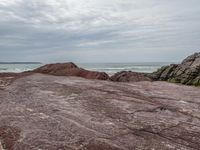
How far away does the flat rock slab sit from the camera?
6809 millimetres

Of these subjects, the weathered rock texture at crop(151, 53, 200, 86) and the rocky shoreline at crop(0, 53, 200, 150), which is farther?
the weathered rock texture at crop(151, 53, 200, 86)

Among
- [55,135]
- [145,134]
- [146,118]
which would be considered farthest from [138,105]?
[55,135]

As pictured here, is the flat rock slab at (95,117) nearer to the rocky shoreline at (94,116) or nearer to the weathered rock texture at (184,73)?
the rocky shoreline at (94,116)

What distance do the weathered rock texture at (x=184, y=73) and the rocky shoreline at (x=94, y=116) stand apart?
27.7 metres

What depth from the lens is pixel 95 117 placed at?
8070 millimetres

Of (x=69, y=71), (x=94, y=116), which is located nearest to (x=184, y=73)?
(x=69, y=71)

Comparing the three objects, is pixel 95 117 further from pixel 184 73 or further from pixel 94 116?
pixel 184 73

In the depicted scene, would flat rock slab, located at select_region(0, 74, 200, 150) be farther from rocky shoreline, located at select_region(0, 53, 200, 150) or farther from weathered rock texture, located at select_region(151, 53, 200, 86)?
weathered rock texture, located at select_region(151, 53, 200, 86)

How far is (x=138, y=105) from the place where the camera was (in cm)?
925

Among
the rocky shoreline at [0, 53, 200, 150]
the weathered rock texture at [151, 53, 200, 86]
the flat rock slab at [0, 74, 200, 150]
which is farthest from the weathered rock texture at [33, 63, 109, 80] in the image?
the weathered rock texture at [151, 53, 200, 86]

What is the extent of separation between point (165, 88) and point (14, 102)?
5752 mm

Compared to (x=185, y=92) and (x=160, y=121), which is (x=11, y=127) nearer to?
(x=160, y=121)

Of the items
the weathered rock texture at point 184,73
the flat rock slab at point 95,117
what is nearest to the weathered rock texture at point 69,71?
the flat rock slab at point 95,117

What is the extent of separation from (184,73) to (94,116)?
35.4m
